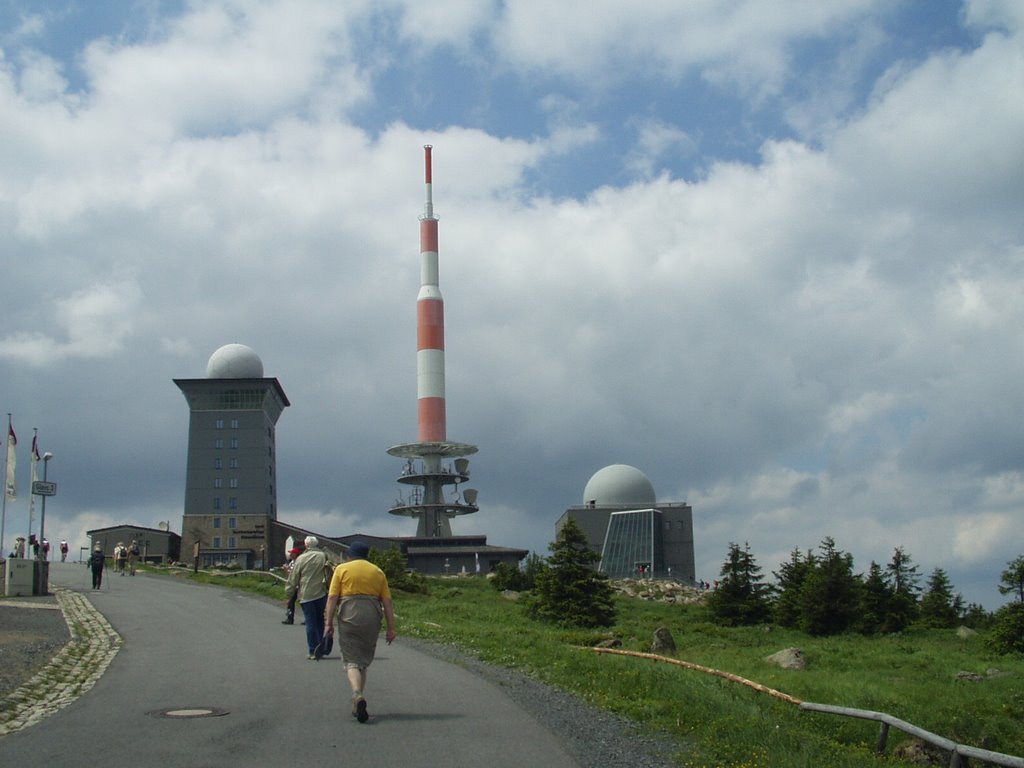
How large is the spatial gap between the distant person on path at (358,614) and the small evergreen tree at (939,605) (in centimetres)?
4007

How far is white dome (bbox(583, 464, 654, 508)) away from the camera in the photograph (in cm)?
9044

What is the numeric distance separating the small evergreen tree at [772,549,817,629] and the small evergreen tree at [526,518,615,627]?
899 centimetres

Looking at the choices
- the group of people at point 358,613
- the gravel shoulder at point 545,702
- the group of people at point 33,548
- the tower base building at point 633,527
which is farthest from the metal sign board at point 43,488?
the tower base building at point 633,527

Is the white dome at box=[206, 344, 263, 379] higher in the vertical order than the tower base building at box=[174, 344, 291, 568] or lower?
higher

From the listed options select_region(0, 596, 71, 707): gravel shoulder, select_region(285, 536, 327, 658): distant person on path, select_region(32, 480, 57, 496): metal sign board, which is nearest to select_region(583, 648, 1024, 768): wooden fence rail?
select_region(285, 536, 327, 658): distant person on path

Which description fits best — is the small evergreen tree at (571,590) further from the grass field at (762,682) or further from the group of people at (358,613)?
the group of people at (358,613)

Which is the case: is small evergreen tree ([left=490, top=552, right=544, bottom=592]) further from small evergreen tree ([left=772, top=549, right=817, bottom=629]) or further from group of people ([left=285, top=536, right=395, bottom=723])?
group of people ([left=285, top=536, right=395, bottom=723])

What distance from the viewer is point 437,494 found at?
94.5 m

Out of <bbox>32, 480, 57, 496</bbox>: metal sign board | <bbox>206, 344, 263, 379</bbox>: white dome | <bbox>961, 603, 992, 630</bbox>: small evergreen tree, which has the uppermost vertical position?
<bbox>206, 344, 263, 379</bbox>: white dome

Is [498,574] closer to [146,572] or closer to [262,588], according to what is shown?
[146,572]

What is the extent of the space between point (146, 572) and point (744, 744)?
46.9 metres

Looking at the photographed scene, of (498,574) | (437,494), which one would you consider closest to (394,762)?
(498,574)

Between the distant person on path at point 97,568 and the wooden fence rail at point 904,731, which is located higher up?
the distant person on path at point 97,568

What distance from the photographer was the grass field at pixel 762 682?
11.2 metres
